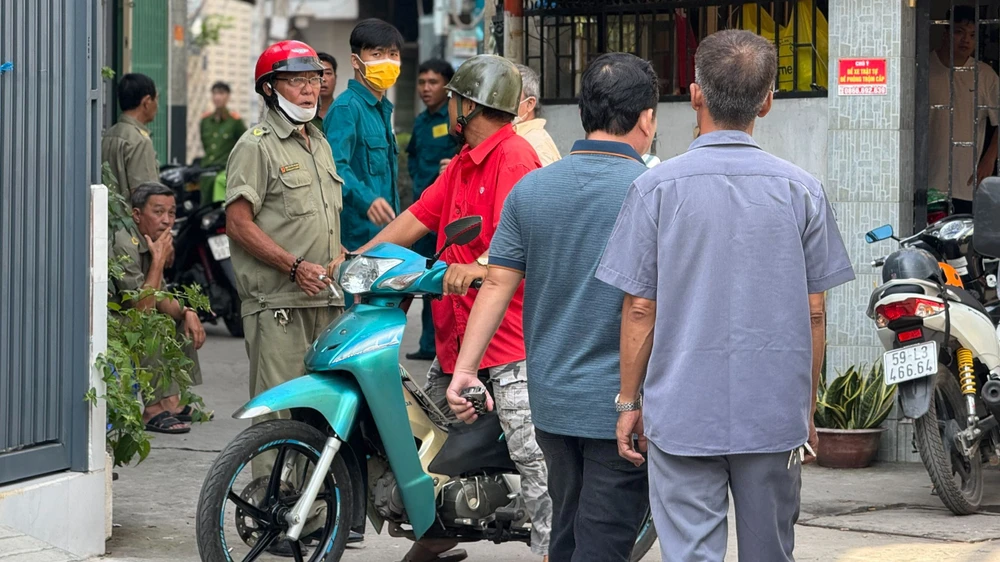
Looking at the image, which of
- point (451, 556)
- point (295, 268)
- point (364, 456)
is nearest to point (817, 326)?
point (364, 456)

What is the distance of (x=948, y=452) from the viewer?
6332 millimetres

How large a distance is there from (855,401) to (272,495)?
3383mm

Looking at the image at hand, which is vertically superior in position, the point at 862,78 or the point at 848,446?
the point at 862,78

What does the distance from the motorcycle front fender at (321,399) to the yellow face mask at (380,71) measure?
7.38 feet

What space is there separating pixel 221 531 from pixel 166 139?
33.1ft

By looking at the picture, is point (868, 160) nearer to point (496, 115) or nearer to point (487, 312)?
point (496, 115)

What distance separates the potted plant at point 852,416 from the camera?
23.4ft

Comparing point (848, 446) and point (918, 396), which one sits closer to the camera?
point (918, 396)

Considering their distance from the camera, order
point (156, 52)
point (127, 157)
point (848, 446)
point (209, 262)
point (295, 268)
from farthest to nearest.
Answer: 1. point (156, 52)
2. point (209, 262)
3. point (127, 157)
4. point (848, 446)
5. point (295, 268)

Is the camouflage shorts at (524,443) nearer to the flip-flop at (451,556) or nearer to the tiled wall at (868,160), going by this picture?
the flip-flop at (451,556)

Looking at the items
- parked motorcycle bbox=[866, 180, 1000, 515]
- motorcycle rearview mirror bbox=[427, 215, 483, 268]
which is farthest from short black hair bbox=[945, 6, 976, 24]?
motorcycle rearview mirror bbox=[427, 215, 483, 268]

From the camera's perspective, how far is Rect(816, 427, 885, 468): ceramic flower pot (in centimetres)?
713

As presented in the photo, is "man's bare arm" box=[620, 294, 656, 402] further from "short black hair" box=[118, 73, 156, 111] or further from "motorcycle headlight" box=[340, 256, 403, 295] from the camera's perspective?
"short black hair" box=[118, 73, 156, 111]

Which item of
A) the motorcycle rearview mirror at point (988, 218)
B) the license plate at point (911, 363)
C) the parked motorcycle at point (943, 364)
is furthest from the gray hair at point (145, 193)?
the motorcycle rearview mirror at point (988, 218)
